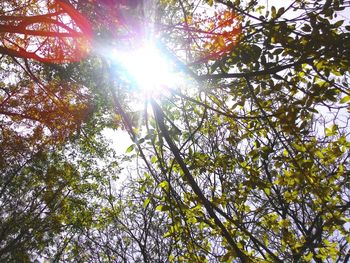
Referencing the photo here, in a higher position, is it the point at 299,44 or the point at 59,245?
the point at 59,245

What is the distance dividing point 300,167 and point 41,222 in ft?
34.9

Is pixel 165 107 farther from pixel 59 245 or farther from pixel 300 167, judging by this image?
pixel 59 245

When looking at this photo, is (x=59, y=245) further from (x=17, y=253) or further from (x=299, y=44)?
(x=299, y=44)

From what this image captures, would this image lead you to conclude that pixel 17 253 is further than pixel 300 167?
Yes

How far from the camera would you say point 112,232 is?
35.4 feet

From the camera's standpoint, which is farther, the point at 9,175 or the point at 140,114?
the point at 9,175

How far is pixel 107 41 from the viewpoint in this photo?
11.8ft

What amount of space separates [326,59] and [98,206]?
9.92 meters

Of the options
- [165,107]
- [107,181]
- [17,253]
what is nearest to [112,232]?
[107,181]

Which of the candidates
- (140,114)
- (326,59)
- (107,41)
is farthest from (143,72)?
(326,59)

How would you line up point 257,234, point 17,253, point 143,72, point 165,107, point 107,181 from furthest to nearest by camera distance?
point 107,181 → point 17,253 → point 257,234 → point 165,107 → point 143,72

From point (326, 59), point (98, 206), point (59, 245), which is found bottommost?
point (326, 59)

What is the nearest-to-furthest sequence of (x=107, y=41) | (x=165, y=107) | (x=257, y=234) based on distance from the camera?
(x=165, y=107) < (x=107, y=41) < (x=257, y=234)

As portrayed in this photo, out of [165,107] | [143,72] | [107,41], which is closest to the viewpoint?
[143,72]
